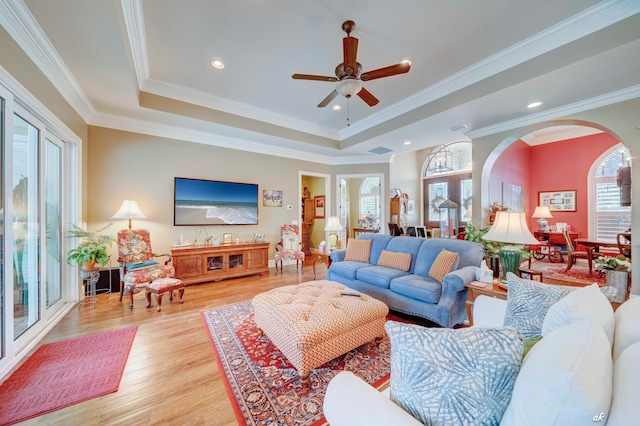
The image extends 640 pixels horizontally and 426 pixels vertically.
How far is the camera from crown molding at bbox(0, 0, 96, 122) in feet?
6.08

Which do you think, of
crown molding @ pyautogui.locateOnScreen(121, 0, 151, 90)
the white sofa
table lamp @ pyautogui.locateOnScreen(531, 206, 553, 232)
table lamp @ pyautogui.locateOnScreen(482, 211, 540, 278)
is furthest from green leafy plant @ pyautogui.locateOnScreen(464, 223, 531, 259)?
table lamp @ pyautogui.locateOnScreen(531, 206, 553, 232)

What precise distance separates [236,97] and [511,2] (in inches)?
140

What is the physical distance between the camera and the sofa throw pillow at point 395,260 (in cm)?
329

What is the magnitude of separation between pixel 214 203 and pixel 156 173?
1084 millimetres

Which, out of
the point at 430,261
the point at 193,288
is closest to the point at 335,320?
the point at 430,261

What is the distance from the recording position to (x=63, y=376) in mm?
1899

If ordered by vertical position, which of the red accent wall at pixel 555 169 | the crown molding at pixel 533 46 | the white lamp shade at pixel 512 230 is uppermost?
the crown molding at pixel 533 46

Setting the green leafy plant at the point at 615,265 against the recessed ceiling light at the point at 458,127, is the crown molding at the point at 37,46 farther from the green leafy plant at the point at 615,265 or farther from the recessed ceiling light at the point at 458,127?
the green leafy plant at the point at 615,265

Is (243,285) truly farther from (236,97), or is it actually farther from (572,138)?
(572,138)

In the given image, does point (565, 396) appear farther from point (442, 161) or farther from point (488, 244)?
point (442, 161)

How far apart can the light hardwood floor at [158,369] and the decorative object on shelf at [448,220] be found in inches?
187

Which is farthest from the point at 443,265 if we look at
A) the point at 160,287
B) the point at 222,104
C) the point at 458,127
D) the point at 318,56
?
the point at 222,104

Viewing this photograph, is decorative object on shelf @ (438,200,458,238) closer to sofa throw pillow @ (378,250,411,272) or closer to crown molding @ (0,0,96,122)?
sofa throw pillow @ (378,250,411,272)

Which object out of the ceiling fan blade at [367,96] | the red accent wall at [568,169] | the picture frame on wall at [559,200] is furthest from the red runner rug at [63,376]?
Answer: the picture frame on wall at [559,200]
